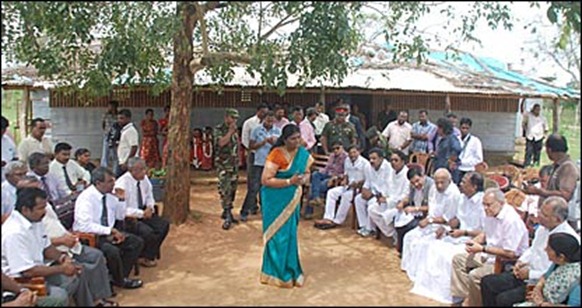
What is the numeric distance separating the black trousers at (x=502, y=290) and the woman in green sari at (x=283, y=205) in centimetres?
186

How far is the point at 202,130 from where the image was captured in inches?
532

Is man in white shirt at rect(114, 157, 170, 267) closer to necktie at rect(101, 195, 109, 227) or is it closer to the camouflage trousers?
necktie at rect(101, 195, 109, 227)

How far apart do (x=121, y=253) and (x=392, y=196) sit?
3.47 metres

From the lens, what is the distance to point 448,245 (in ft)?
19.1

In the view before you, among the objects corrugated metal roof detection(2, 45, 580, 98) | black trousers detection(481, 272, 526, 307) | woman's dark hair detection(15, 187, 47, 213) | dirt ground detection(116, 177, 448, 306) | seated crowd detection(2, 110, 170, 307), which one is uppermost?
corrugated metal roof detection(2, 45, 580, 98)

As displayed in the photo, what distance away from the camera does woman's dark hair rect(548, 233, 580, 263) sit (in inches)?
170

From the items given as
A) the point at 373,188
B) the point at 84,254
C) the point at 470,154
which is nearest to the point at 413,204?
the point at 373,188

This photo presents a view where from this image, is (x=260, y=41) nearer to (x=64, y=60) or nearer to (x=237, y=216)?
(x=64, y=60)

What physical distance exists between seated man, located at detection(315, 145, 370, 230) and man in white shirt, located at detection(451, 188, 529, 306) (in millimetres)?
2902

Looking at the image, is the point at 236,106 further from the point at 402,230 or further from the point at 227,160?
the point at 402,230

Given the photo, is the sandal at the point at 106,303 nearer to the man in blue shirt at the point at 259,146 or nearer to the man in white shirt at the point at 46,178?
the man in white shirt at the point at 46,178

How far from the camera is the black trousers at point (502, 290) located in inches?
187

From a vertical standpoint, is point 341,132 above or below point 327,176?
above

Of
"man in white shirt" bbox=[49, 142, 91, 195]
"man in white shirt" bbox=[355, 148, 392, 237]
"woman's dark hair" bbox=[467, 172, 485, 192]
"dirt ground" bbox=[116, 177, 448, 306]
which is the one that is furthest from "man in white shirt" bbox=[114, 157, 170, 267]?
"woman's dark hair" bbox=[467, 172, 485, 192]
